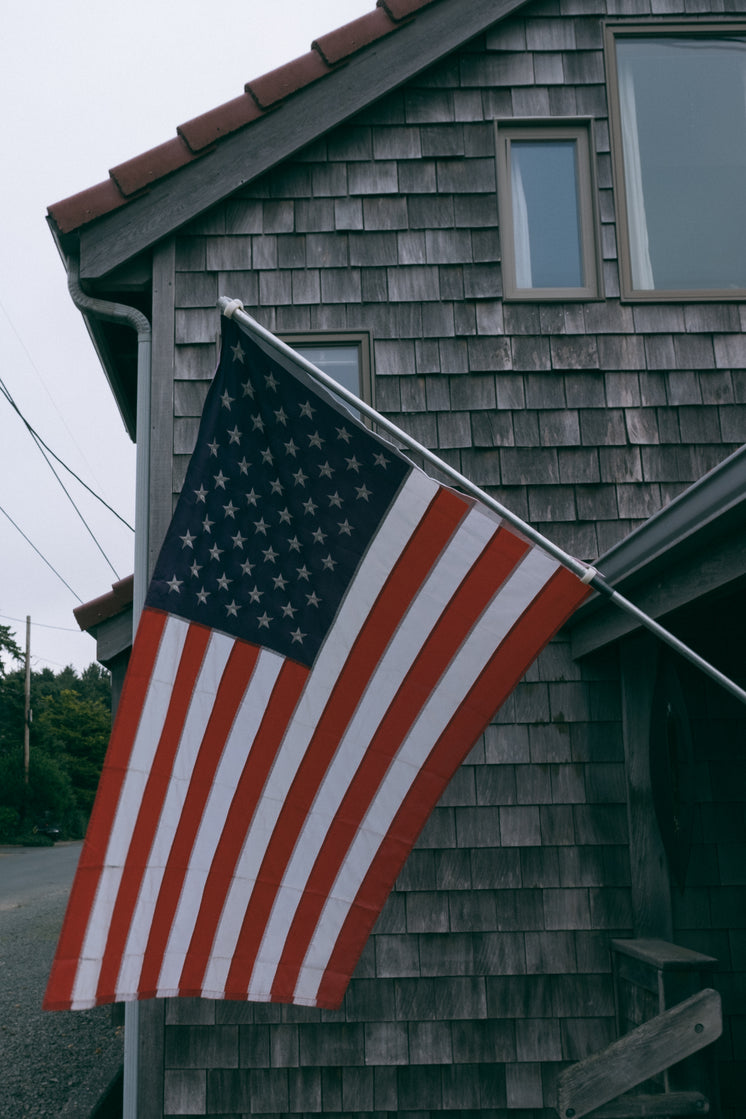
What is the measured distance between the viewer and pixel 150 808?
2855 mm

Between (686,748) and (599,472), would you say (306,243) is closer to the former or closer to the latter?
(599,472)

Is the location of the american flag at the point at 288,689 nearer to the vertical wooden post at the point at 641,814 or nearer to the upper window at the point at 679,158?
the vertical wooden post at the point at 641,814

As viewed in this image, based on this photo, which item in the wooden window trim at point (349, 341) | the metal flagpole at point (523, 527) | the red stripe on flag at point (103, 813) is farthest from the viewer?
the wooden window trim at point (349, 341)

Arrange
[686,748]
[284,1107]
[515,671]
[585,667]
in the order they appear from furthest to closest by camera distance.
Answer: [585,667]
[284,1107]
[686,748]
[515,671]

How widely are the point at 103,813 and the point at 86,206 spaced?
10.9ft

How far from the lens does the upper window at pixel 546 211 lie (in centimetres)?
525

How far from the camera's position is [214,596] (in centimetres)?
292

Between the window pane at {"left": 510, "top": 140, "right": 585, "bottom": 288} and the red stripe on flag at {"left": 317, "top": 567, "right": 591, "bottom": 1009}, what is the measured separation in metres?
2.93

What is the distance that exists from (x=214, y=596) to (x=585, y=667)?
8.32 ft

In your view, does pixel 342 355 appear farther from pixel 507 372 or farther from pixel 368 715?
pixel 368 715

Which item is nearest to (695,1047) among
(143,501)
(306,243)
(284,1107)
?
(284,1107)

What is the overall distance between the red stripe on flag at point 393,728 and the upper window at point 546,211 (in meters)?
2.79

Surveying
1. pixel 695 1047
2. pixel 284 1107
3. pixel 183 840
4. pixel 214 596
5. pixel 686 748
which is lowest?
pixel 284 1107

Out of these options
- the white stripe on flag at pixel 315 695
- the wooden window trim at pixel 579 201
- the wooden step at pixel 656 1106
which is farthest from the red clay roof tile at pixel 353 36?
the wooden step at pixel 656 1106
